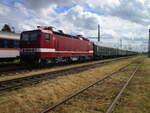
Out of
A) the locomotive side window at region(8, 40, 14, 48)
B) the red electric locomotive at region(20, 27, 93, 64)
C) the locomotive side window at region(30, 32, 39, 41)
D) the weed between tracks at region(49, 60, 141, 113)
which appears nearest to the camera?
the weed between tracks at region(49, 60, 141, 113)

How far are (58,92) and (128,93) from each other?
326 cm

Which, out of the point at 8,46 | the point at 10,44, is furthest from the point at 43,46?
the point at 10,44

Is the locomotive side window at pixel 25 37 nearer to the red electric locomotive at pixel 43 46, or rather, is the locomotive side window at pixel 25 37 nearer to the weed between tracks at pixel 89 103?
the red electric locomotive at pixel 43 46

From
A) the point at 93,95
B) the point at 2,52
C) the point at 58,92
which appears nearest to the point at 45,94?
the point at 58,92

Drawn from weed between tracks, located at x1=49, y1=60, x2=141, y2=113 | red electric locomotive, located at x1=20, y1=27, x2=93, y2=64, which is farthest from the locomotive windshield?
weed between tracks, located at x1=49, y1=60, x2=141, y2=113

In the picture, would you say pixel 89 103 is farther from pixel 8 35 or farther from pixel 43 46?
pixel 8 35

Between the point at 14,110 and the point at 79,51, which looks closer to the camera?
the point at 14,110

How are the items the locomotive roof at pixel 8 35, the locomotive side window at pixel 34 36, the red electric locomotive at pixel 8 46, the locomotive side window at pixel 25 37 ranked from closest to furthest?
1. the locomotive side window at pixel 34 36
2. the locomotive side window at pixel 25 37
3. the red electric locomotive at pixel 8 46
4. the locomotive roof at pixel 8 35

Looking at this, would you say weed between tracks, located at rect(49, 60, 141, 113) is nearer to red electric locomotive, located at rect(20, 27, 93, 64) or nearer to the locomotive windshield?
red electric locomotive, located at rect(20, 27, 93, 64)

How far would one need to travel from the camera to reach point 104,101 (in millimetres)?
6914

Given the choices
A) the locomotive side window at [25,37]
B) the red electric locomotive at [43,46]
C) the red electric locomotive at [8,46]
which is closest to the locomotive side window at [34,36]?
the red electric locomotive at [43,46]

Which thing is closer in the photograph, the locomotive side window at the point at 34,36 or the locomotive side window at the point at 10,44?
the locomotive side window at the point at 34,36

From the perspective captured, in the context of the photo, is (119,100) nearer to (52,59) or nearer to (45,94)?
(45,94)

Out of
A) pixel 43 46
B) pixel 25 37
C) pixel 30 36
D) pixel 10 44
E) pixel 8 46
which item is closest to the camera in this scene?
pixel 43 46
